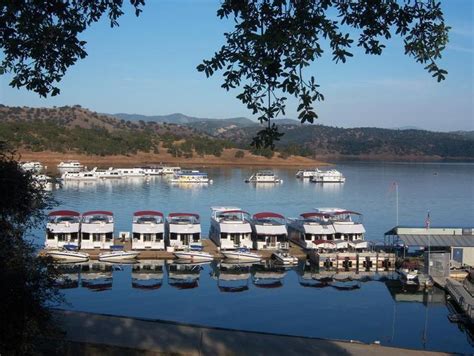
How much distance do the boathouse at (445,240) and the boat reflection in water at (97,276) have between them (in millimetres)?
15189

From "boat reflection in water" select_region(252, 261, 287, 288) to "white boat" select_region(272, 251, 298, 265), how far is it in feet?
1.03

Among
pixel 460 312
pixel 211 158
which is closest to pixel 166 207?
pixel 460 312

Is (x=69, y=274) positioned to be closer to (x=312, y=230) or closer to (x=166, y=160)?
(x=312, y=230)

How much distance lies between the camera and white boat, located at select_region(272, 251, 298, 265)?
3112cm

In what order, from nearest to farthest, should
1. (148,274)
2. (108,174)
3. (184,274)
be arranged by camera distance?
(148,274), (184,274), (108,174)

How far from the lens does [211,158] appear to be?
12669 centimetres

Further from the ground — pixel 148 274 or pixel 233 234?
pixel 233 234

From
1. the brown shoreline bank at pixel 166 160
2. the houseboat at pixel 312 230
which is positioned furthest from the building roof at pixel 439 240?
the brown shoreline bank at pixel 166 160

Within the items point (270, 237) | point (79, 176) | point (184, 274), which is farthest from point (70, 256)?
point (79, 176)

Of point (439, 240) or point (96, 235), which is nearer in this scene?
point (439, 240)

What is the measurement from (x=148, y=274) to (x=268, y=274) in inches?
229

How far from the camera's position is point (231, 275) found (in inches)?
1146

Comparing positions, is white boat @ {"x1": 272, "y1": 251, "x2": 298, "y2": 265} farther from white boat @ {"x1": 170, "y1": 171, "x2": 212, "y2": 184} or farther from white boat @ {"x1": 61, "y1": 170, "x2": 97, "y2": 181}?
white boat @ {"x1": 61, "y1": 170, "x2": 97, "y2": 181}

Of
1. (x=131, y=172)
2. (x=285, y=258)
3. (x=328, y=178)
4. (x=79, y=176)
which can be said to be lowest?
(x=285, y=258)
